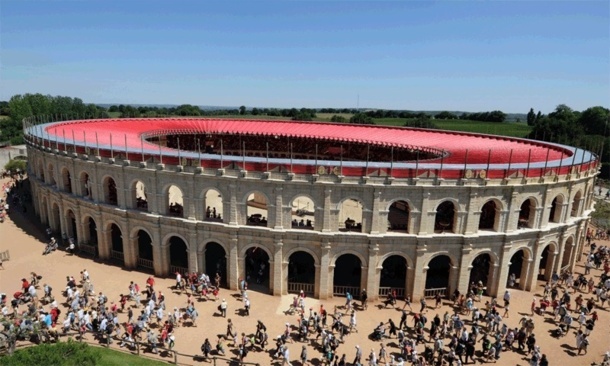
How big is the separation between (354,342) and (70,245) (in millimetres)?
30489

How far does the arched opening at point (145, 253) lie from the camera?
39906mm

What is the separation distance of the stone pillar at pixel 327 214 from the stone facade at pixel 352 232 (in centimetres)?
8

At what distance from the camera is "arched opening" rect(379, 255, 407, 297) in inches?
1423

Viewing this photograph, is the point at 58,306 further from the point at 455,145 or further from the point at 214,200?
the point at 455,145

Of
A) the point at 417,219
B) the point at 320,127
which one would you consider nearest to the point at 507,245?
the point at 417,219

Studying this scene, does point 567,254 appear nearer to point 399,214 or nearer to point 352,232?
point 399,214

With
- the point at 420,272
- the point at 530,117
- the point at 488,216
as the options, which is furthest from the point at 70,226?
the point at 530,117

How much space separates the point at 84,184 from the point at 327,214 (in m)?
26.2

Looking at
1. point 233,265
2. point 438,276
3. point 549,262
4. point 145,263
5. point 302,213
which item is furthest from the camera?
point 302,213

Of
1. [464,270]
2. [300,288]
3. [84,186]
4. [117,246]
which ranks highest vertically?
[84,186]

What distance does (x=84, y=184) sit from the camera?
→ 42938 mm

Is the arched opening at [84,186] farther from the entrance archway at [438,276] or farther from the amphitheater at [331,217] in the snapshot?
the entrance archway at [438,276]

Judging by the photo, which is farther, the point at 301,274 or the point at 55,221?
the point at 55,221

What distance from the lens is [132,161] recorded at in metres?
37.8
